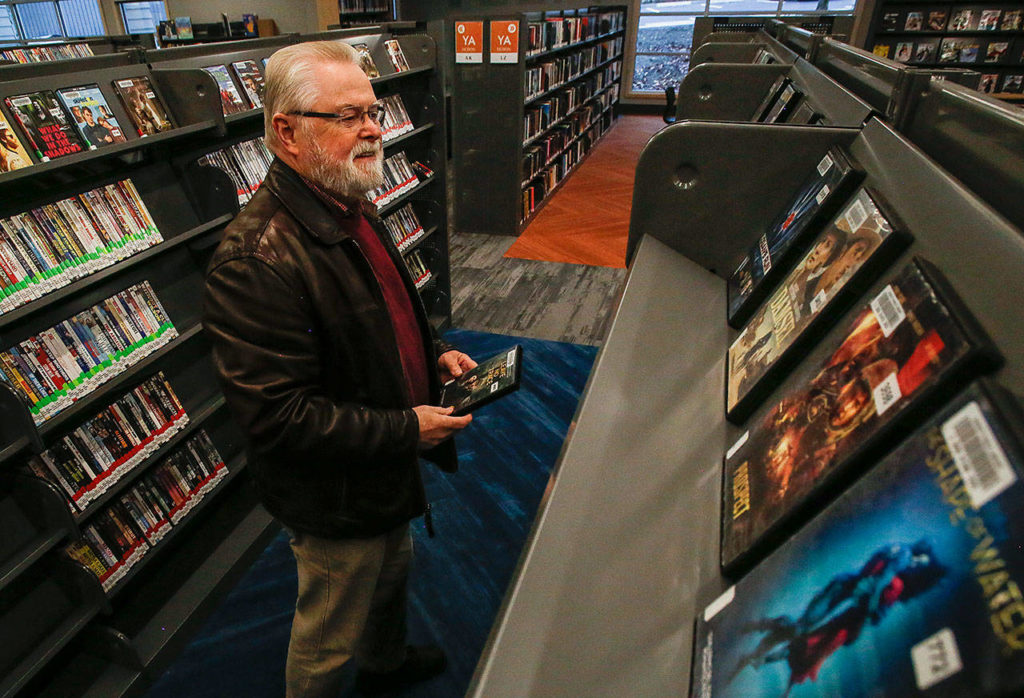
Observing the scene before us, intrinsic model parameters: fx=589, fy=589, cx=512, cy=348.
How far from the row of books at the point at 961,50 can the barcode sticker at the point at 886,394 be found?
28.2ft

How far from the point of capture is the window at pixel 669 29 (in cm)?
973

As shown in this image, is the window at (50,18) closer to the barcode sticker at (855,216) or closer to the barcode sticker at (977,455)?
the barcode sticker at (855,216)

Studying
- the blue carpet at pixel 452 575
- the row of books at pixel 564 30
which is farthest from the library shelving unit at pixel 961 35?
the blue carpet at pixel 452 575

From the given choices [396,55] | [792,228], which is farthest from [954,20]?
[792,228]

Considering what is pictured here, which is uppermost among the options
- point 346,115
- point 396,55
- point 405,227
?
point 346,115

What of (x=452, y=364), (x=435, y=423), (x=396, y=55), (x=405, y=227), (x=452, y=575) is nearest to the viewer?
(x=435, y=423)

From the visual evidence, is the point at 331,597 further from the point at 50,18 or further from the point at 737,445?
the point at 50,18

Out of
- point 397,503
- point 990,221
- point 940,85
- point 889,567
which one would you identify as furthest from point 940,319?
point 397,503

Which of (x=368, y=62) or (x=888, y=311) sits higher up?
(x=888, y=311)

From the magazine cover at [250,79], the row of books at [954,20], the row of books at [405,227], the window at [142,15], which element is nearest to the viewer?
the magazine cover at [250,79]

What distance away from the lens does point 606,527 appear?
0.69 meters

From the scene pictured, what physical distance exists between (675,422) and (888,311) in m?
0.32

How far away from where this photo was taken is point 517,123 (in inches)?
200

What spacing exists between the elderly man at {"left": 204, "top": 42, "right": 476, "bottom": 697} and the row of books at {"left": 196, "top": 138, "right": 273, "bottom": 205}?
1150 millimetres
